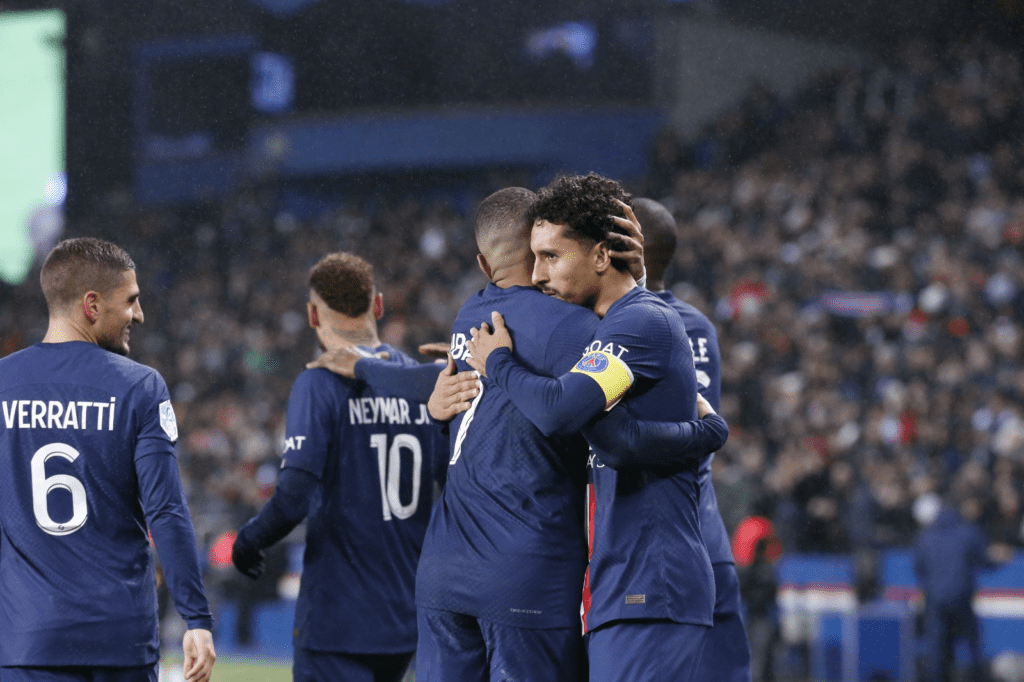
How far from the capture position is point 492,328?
3219 millimetres

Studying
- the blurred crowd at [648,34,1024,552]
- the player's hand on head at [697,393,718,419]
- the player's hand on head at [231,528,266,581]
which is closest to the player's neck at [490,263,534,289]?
the player's hand on head at [697,393,718,419]

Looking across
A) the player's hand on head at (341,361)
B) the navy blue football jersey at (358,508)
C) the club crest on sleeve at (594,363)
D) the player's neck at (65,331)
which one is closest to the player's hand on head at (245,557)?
the navy blue football jersey at (358,508)

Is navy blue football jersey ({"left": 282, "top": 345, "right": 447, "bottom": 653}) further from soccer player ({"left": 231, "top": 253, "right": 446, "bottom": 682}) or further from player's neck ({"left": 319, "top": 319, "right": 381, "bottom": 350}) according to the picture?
player's neck ({"left": 319, "top": 319, "right": 381, "bottom": 350})

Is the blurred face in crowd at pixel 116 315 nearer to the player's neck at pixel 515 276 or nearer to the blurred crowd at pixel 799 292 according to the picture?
the player's neck at pixel 515 276

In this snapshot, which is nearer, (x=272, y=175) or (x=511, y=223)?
(x=511, y=223)

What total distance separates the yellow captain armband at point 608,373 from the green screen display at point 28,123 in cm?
1609

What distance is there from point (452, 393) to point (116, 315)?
3.60 feet

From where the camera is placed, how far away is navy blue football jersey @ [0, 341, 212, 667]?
10.3 ft

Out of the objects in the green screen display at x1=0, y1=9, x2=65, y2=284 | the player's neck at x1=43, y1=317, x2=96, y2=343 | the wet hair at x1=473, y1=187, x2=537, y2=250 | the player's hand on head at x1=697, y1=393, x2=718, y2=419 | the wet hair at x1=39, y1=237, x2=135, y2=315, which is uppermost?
the green screen display at x1=0, y1=9, x2=65, y2=284

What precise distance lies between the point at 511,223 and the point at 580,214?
38 cm

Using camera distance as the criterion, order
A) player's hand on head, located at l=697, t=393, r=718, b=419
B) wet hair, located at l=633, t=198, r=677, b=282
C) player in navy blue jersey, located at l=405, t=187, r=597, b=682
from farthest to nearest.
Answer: wet hair, located at l=633, t=198, r=677, b=282, player's hand on head, located at l=697, t=393, r=718, b=419, player in navy blue jersey, located at l=405, t=187, r=597, b=682

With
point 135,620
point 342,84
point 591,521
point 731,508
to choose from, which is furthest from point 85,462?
point 342,84

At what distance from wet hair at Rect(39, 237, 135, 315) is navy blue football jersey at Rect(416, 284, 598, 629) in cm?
117

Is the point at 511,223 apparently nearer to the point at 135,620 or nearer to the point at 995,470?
the point at 135,620
